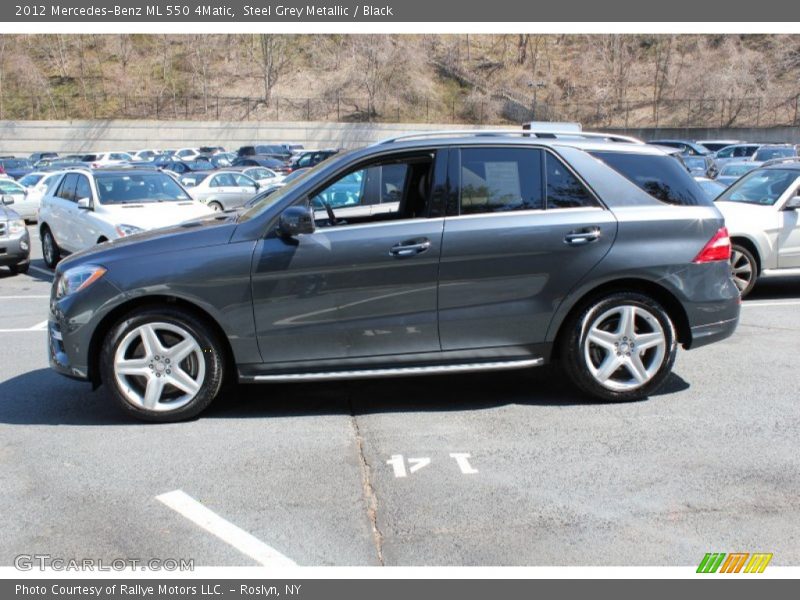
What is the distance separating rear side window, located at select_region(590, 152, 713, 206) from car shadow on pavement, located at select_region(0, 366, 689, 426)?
143cm

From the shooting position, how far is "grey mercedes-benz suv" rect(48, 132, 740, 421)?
17.4 ft

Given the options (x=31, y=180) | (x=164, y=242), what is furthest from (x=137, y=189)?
(x=31, y=180)

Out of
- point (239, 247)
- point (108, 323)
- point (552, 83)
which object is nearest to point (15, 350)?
point (108, 323)

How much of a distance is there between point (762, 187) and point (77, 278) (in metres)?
8.40

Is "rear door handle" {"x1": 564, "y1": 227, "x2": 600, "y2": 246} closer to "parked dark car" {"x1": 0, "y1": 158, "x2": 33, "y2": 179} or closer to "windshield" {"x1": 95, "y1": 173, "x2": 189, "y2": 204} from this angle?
"windshield" {"x1": 95, "y1": 173, "x2": 189, "y2": 204}

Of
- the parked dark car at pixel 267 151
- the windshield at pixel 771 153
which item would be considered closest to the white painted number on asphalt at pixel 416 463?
the windshield at pixel 771 153

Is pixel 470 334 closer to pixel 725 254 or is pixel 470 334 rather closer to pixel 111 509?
pixel 725 254

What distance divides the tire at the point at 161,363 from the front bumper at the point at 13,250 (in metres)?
8.31

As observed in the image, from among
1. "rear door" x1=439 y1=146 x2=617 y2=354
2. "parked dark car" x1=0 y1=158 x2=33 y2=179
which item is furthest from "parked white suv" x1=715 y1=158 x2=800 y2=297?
"parked dark car" x1=0 y1=158 x2=33 y2=179

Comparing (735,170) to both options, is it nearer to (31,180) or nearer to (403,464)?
(403,464)

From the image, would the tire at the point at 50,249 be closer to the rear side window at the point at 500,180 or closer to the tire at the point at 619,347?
the rear side window at the point at 500,180

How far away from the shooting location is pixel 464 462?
4.68m

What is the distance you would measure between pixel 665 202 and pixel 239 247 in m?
3.01

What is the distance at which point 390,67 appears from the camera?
58719 mm
